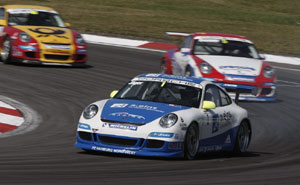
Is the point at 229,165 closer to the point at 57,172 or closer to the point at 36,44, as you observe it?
the point at 57,172

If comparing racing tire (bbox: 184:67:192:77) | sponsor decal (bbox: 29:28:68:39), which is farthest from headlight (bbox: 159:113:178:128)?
sponsor decal (bbox: 29:28:68:39)

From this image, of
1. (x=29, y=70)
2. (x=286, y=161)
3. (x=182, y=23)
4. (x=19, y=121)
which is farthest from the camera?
(x=182, y=23)

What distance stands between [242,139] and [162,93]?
5.10ft

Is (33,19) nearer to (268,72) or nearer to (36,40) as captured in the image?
(36,40)

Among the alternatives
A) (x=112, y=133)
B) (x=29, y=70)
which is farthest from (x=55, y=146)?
(x=29, y=70)

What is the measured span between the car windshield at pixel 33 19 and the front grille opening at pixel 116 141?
1001 cm

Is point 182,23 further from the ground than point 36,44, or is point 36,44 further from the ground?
point 36,44

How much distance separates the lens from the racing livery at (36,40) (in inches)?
697

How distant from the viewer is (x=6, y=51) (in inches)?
714

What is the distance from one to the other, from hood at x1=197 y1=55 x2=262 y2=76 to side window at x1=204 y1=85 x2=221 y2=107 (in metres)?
5.01

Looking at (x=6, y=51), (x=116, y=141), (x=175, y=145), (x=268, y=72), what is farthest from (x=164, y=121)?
(x=6, y=51)

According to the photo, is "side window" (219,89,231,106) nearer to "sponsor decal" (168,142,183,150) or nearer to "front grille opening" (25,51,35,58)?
"sponsor decal" (168,142,183,150)

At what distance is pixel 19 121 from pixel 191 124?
12.5 ft

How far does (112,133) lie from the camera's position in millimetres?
8859
